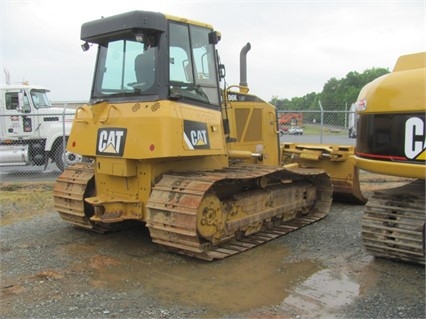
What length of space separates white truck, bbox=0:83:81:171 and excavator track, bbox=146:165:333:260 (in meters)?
8.41

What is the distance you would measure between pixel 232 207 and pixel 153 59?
2046 millimetres

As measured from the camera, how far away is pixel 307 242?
6133 millimetres

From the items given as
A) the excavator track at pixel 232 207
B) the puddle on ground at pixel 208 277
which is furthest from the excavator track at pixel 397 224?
the excavator track at pixel 232 207

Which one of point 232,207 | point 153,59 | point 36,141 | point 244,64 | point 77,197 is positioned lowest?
point 232,207

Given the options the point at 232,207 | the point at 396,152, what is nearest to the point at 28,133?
the point at 232,207

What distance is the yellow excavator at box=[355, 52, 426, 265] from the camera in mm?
3738

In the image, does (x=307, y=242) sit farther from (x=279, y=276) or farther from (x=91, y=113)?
(x=91, y=113)

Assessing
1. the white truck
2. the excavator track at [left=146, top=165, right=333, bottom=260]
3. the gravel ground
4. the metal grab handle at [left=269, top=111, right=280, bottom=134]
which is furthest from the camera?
the white truck

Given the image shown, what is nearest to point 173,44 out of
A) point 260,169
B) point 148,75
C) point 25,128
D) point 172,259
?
point 148,75

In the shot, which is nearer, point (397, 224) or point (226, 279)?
point (397, 224)

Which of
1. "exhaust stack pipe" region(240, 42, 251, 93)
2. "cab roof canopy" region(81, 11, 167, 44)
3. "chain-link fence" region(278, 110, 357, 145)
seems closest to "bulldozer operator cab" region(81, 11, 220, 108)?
"cab roof canopy" region(81, 11, 167, 44)

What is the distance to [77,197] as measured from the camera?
6246 mm

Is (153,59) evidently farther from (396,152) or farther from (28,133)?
(28,133)

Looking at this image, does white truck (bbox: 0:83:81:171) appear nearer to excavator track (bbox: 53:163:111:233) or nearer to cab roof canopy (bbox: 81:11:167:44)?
excavator track (bbox: 53:163:111:233)
